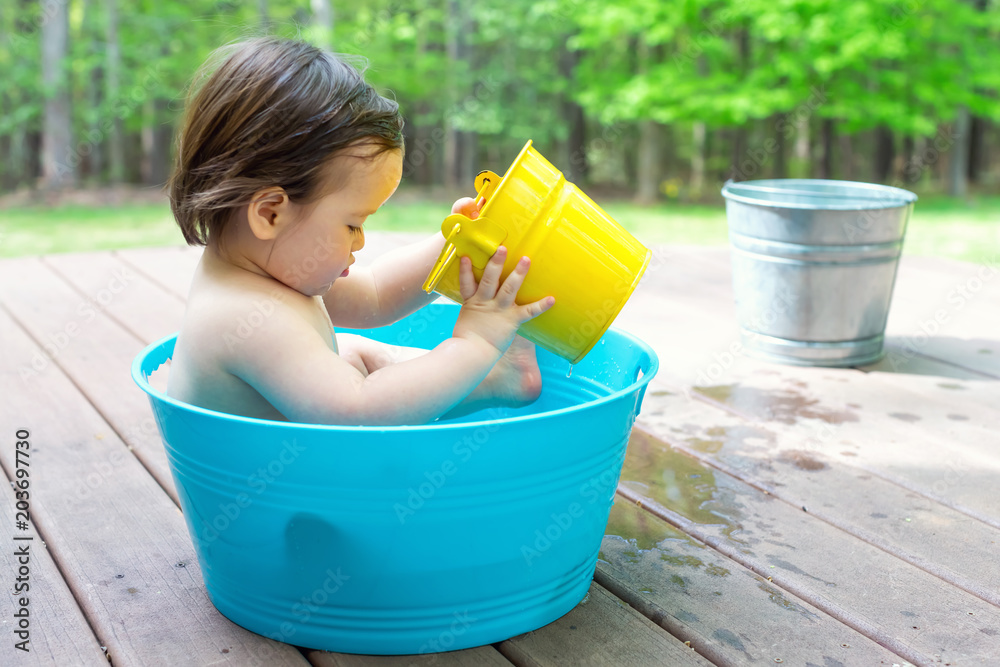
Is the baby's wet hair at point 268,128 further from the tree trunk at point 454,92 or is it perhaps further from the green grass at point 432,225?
the tree trunk at point 454,92

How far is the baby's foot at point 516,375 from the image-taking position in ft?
4.83

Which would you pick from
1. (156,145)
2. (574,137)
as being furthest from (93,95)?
(574,137)

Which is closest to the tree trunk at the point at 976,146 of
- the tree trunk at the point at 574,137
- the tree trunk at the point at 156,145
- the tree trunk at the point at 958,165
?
the tree trunk at the point at 958,165

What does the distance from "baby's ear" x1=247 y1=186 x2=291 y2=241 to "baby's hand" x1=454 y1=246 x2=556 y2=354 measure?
242 millimetres

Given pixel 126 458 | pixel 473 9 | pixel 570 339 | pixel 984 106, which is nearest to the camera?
pixel 570 339

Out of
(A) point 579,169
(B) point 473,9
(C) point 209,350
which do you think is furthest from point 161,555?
(A) point 579,169

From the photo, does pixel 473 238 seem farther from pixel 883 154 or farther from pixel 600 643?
pixel 883 154

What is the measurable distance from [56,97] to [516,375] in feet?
24.2

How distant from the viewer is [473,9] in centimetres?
826

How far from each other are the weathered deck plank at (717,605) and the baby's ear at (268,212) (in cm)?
67

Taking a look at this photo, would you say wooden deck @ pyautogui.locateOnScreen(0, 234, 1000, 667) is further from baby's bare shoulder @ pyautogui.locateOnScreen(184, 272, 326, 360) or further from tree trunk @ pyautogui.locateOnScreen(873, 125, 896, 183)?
tree trunk @ pyautogui.locateOnScreen(873, 125, 896, 183)

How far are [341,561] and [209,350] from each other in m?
0.32

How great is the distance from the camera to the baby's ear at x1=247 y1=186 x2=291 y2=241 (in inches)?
44.9

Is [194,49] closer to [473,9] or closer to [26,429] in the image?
[473,9]
